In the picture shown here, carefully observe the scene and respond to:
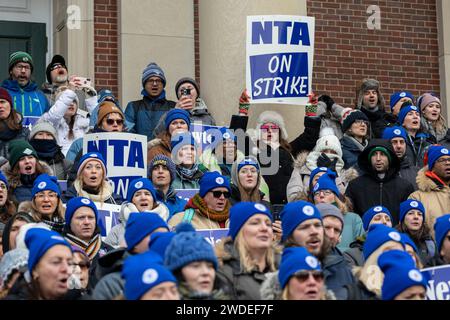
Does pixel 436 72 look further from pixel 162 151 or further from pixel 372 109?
pixel 162 151

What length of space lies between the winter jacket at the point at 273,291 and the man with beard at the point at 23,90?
586cm

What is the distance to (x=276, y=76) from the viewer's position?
40.0ft

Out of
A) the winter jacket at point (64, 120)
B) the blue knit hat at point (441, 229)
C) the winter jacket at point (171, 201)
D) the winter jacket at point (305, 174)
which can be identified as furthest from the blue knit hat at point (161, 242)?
the winter jacket at point (64, 120)

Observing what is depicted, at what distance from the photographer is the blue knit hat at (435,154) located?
36.7 feet

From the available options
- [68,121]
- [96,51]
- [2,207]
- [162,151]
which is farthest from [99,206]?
[96,51]

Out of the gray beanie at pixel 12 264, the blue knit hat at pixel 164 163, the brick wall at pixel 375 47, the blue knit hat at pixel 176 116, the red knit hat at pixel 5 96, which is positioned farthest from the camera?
the brick wall at pixel 375 47

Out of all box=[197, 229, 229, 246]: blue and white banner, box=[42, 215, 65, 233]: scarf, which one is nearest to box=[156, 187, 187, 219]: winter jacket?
box=[197, 229, 229, 246]: blue and white banner

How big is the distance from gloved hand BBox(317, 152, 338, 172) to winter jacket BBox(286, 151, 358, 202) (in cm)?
5

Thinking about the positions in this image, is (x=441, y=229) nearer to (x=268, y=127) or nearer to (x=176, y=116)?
(x=176, y=116)

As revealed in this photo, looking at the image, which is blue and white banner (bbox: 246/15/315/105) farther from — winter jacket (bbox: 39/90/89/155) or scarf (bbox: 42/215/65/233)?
scarf (bbox: 42/215/65/233)

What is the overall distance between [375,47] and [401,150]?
504 cm

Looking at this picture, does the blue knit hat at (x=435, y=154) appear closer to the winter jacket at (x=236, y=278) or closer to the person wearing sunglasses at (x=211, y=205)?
the person wearing sunglasses at (x=211, y=205)

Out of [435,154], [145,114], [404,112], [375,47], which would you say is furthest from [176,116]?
[375,47]

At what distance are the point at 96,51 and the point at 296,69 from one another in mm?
3633
